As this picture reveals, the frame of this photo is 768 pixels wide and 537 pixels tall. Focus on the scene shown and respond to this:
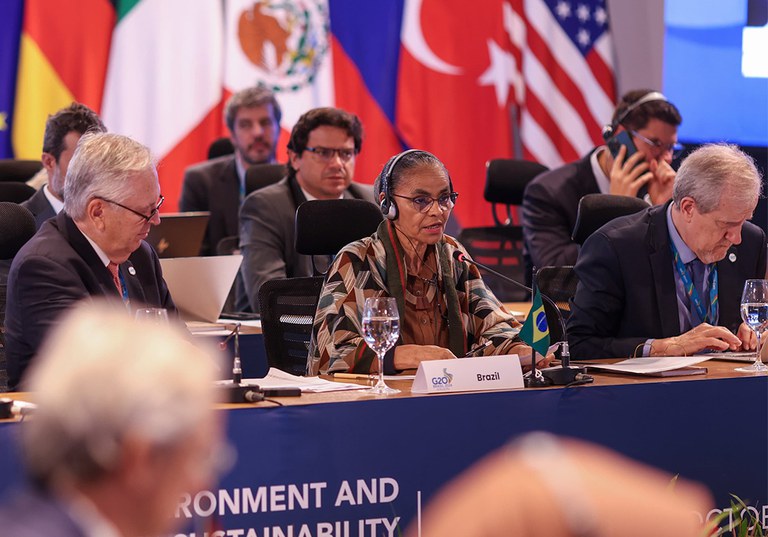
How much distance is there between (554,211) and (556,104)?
2.78 metres

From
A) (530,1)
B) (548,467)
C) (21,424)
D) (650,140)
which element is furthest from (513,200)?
(548,467)

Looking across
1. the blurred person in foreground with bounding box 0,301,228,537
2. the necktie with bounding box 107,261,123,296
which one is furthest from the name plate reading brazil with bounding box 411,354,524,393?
the blurred person in foreground with bounding box 0,301,228,537

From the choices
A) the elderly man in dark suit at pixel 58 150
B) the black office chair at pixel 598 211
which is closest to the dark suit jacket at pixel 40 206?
the elderly man in dark suit at pixel 58 150

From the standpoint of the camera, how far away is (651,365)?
3.36 m

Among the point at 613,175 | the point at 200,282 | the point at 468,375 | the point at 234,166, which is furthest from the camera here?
the point at 234,166

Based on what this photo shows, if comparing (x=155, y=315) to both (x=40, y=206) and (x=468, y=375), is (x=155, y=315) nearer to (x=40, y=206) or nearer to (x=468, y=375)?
(x=468, y=375)

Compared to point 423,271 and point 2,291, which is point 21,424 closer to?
point 2,291

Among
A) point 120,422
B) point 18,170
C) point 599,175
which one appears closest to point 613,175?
point 599,175

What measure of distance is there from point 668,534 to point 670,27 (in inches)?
302

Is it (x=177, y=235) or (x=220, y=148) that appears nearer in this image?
(x=177, y=235)

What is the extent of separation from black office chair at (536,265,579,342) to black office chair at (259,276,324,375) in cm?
84

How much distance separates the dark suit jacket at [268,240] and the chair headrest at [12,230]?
145cm

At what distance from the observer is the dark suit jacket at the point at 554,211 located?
18.8 feet

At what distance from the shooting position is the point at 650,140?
18.9 ft
